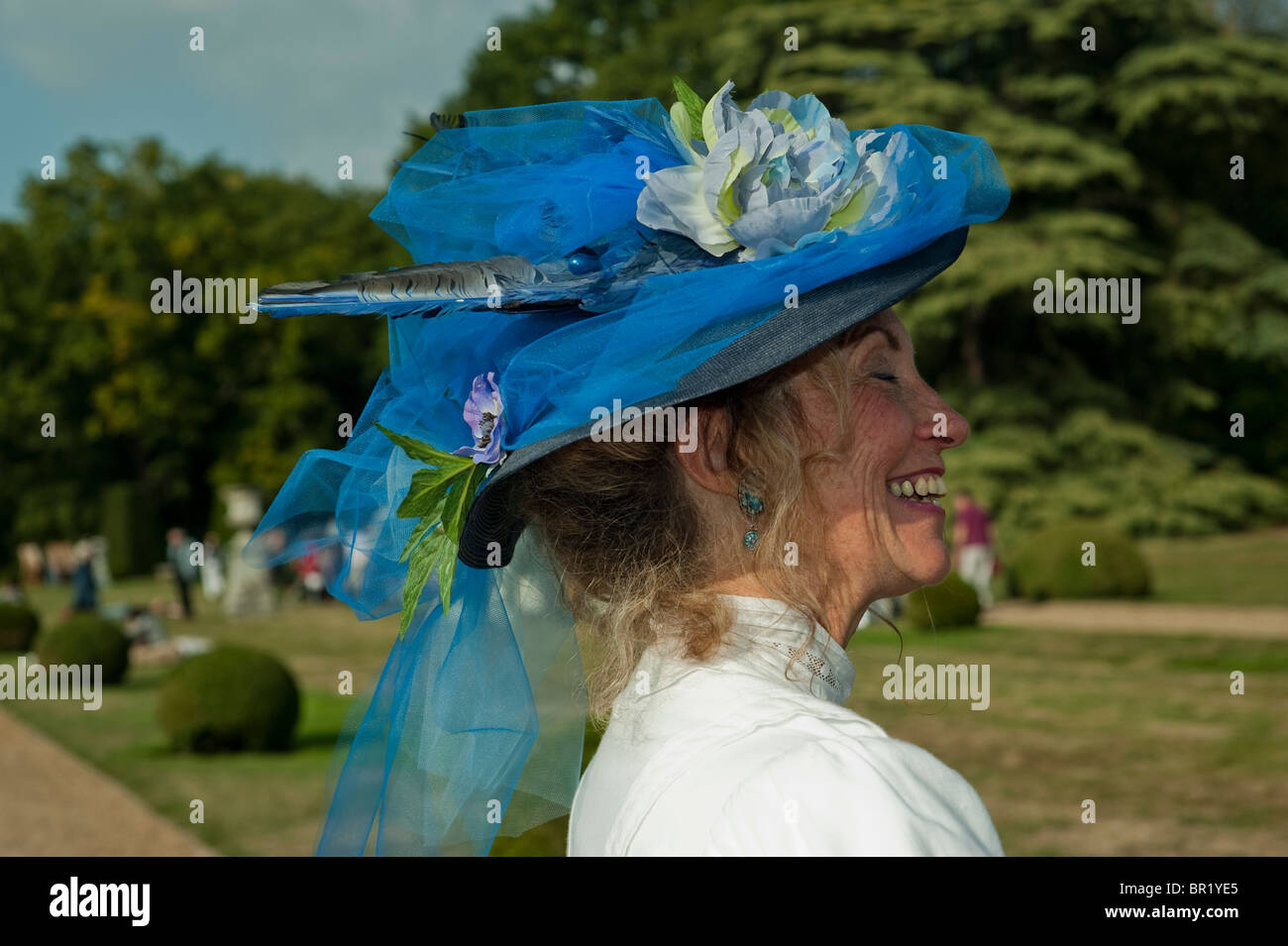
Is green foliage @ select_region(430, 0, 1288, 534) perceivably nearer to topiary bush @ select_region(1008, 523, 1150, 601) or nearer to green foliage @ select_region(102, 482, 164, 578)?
topiary bush @ select_region(1008, 523, 1150, 601)

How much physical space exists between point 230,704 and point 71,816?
6.51 ft

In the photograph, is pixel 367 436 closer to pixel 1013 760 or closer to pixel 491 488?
pixel 491 488

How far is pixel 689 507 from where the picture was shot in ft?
6.22

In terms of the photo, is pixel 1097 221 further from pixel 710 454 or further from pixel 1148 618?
pixel 710 454

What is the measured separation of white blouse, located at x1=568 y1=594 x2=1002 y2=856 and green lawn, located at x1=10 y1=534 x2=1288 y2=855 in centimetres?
363

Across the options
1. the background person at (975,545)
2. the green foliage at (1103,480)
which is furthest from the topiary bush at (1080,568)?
the green foliage at (1103,480)

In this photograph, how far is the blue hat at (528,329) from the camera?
6.06 ft

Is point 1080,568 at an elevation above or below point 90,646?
above

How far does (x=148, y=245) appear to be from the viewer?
154 ft

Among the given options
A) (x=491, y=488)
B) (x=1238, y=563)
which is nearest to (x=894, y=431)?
(x=491, y=488)

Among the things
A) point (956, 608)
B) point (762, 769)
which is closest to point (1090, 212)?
point (956, 608)

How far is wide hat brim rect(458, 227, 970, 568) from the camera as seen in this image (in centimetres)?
177

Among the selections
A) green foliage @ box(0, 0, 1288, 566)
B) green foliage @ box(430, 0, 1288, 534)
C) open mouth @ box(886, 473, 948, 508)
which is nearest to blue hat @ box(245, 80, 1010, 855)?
open mouth @ box(886, 473, 948, 508)

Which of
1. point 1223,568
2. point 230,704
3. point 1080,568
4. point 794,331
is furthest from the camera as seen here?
point 1223,568
